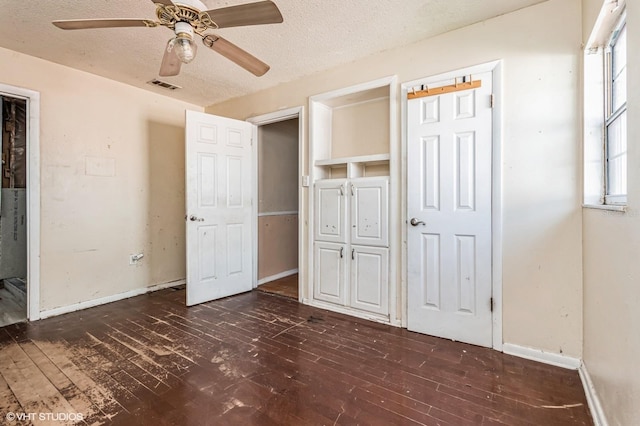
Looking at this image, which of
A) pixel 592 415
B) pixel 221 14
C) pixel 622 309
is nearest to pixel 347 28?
pixel 221 14

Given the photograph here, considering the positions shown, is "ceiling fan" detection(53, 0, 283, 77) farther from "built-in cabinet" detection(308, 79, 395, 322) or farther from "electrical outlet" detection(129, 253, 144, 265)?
"electrical outlet" detection(129, 253, 144, 265)

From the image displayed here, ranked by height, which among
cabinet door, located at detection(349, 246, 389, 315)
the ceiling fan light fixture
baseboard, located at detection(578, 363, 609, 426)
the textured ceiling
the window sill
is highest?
the textured ceiling

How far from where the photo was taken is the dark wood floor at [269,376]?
1.56 metres

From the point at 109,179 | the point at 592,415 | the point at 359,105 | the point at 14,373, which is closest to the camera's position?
the point at 592,415

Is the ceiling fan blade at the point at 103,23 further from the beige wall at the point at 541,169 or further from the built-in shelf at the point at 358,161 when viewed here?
the beige wall at the point at 541,169

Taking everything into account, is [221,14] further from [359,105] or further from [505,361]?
[505,361]

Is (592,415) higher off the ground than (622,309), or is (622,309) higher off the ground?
(622,309)

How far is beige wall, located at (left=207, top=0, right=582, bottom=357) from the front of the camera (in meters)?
1.98

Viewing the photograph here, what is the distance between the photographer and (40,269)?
9.51 feet

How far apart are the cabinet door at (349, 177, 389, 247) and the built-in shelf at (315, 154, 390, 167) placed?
187 millimetres

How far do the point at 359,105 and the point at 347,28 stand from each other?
905 mm

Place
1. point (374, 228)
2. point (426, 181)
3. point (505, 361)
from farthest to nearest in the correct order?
point (374, 228) → point (426, 181) → point (505, 361)

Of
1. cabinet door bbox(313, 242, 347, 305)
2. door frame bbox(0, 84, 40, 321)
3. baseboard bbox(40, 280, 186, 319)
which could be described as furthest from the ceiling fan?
baseboard bbox(40, 280, 186, 319)

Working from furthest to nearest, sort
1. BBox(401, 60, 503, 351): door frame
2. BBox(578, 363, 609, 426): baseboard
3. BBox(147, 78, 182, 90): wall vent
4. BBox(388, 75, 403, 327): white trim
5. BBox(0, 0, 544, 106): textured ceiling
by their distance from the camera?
BBox(147, 78, 182, 90): wall vent, BBox(388, 75, 403, 327): white trim, BBox(401, 60, 503, 351): door frame, BBox(0, 0, 544, 106): textured ceiling, BBox(578, 363, 609, 426): baseboard
